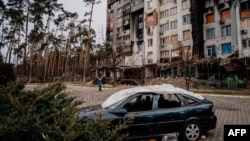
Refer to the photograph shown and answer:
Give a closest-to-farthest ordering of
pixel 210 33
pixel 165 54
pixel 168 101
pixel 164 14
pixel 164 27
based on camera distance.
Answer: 1. pixel 168 101
2. pixel 210 33
3. pixel 165 54
4. pixel 164 27
5. pixel 164 14

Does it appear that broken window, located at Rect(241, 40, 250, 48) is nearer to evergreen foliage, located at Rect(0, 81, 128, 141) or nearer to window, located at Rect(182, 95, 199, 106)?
window, located at Rect(182, 95, 199, 106)

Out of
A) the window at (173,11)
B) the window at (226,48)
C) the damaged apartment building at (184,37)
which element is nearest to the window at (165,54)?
the damaged apartment building at (184,37)

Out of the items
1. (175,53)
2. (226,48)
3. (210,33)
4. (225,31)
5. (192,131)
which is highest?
(210,33)

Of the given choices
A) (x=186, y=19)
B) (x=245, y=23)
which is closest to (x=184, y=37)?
(x=186, y=19)

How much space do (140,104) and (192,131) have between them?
1.76m

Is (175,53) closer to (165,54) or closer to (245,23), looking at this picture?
(165,54)

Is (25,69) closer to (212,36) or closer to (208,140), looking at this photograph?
(212,36)

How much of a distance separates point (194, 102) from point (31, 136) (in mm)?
6375

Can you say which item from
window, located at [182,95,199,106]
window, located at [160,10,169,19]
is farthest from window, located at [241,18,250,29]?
window, located at [182,95,199,106]

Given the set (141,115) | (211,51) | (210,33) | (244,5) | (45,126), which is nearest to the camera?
(45,126)

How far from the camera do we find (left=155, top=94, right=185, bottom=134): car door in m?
7.73

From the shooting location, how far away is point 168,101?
8.30 m

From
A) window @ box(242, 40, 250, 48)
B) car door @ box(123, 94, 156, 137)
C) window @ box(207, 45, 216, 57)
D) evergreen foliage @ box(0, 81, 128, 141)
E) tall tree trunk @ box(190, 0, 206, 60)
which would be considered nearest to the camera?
evergreen foliage @ box(0, 81, 128, 141)

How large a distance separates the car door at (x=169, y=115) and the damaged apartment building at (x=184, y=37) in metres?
23.7
